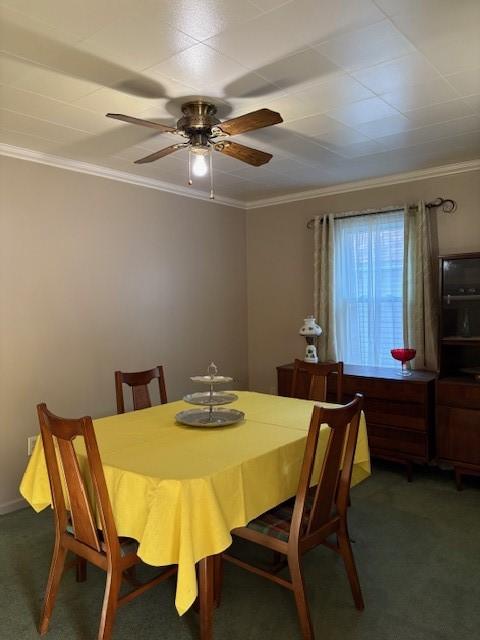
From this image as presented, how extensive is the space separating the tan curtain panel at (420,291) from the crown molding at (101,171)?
74.2 inches

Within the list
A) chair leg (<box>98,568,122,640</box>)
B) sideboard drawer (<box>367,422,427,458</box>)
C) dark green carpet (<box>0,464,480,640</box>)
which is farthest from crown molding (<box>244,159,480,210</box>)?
chair leg (<box>98,568,122,640</box>)

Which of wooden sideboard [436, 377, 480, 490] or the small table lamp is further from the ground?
the small table lamp

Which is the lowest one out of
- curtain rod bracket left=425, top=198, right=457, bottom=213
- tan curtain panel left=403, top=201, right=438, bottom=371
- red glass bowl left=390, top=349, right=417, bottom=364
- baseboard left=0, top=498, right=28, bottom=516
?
baseboard left=0, top=498, right=28, bottom=516

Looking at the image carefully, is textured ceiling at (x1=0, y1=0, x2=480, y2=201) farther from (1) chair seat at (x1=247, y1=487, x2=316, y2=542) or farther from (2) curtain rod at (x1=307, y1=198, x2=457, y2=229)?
(1) chair seat at (x1=247, y1=487, x2=316, y2=542)

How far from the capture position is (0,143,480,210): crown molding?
3.45m

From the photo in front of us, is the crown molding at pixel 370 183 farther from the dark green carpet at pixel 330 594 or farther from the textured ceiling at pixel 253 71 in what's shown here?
the dark green carpet at pixel 330 594

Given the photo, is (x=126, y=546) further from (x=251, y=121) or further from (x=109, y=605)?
(x=251, y=121)

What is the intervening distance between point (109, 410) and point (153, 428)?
1578 millimetres

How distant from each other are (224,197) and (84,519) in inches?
143

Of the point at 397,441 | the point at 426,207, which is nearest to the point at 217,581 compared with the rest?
the point at 397,441

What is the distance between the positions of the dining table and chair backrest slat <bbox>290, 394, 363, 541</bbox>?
0.45ft

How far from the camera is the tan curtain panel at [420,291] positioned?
3996 mm

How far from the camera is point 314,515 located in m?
2.04

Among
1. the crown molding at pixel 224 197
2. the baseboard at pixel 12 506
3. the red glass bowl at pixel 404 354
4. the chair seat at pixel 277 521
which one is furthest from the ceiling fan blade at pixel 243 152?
the baseboard at pixel 12 506
